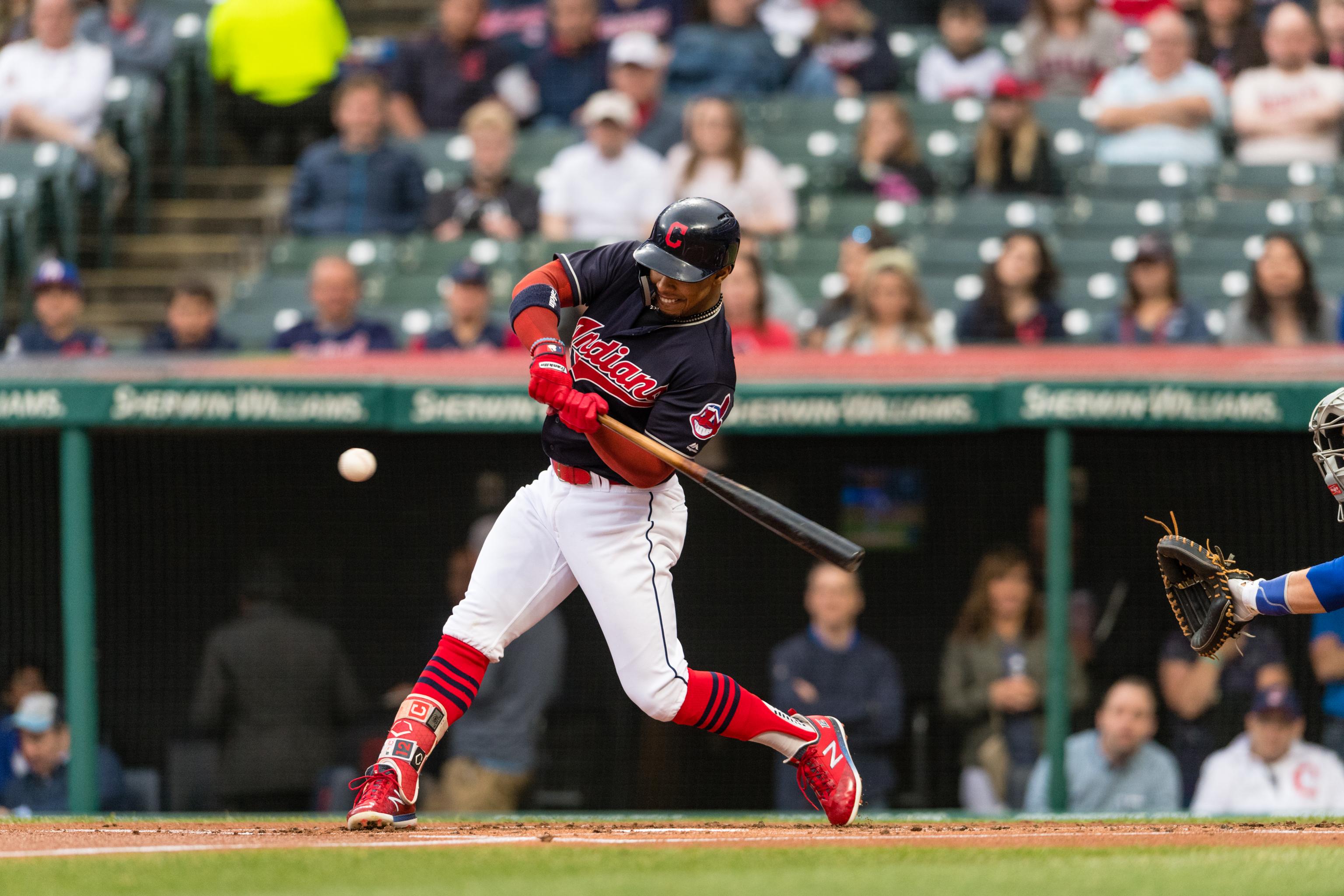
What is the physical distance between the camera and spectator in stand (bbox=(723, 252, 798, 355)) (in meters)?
7.41

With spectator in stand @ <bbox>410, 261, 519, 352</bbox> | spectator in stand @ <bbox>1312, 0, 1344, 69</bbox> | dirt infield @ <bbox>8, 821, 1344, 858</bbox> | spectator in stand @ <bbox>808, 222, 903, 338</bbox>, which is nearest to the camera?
dirt infield @ <bbox>8, 821, 1344, 858</bbox>

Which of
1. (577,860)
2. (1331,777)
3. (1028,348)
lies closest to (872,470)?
(1028,348)

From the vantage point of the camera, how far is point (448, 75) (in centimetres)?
1016

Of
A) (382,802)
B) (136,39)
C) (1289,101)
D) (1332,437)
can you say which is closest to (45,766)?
(382,802)

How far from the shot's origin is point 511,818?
574cm

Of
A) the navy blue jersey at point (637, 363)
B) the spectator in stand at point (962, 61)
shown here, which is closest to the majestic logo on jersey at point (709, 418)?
the navy blue jersey at point (637, 363)

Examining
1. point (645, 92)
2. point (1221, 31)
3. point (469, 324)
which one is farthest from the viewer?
point (1221, 31)

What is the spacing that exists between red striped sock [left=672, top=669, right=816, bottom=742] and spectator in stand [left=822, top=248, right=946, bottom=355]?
105 inches

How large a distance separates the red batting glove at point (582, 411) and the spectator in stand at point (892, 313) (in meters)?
2.90

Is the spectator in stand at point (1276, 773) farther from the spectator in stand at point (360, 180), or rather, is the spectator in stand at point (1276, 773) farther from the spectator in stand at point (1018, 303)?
the spectator in stand at point (360, 180)

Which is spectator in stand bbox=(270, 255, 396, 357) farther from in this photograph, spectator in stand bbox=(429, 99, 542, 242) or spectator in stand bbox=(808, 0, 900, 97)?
spectator in stand bbox=(808, 0, 900, 97)

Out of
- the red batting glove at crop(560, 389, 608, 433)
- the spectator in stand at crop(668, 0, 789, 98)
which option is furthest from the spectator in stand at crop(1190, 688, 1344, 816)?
the spectator in stand at crop(668, 0, 789, 98)

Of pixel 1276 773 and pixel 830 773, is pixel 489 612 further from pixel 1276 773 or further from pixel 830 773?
pixel 1276 773

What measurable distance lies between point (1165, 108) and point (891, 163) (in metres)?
1.43
